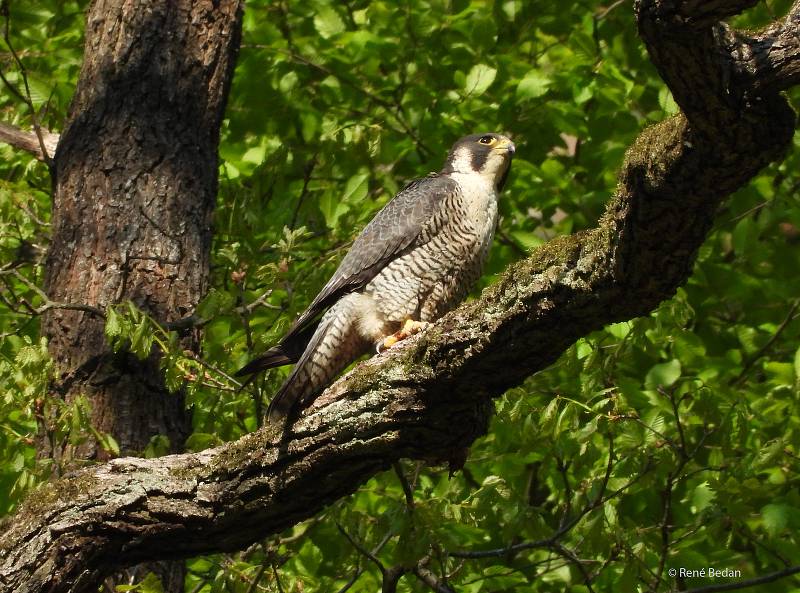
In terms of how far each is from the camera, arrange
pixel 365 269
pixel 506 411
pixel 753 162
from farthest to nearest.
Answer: pixel 365 269, pixel 506 411, pixel 753 162

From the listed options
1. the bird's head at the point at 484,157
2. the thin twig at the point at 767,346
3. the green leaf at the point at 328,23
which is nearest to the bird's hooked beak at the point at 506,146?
the bird's head at the point at 484,157

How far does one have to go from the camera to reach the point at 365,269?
4848mm

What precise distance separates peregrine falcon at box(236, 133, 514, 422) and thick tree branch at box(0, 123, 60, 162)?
1.66 meters

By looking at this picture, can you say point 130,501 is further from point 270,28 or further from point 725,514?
point 270,28

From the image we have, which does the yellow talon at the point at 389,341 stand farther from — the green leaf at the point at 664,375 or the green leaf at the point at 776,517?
the green leaf at the point at 776,517

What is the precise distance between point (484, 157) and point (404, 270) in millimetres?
927

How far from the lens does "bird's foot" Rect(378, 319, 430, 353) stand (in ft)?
15.4

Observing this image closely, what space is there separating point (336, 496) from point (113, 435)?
128cm

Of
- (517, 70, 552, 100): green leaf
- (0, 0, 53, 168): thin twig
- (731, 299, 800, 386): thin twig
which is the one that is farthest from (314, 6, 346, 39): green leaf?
(731, 299, 800, 386): thin twig

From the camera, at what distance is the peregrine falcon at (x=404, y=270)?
4684mm

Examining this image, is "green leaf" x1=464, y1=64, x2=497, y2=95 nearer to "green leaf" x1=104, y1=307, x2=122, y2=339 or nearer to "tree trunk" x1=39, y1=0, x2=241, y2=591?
"tree trunk" x1=39, y1=0, x2=241, y2=591

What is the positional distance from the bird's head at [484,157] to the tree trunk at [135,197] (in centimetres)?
129

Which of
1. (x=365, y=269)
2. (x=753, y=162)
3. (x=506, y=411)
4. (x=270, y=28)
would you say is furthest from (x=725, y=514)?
(x=270, y=28)

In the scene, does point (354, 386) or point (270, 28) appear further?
point (270, 28)
